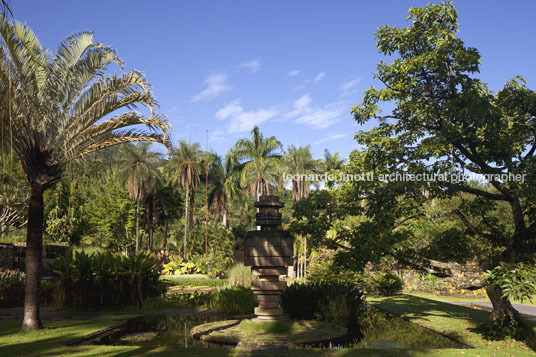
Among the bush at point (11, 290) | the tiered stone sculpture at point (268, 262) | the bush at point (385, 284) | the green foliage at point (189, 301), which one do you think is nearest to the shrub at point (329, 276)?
the bush at point (385, 284)

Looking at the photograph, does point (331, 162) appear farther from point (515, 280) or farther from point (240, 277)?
point (515, 280)

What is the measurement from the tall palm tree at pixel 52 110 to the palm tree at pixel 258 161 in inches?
1321

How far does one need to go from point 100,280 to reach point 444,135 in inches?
479

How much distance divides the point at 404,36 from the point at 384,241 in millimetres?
5934

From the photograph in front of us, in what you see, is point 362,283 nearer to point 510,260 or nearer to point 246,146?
point 510,260

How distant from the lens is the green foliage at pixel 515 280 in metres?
8.33

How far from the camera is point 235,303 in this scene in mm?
14555

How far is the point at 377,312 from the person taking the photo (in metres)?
15.2

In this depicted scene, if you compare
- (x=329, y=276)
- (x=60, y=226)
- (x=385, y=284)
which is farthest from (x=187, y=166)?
(x=385, y=284)

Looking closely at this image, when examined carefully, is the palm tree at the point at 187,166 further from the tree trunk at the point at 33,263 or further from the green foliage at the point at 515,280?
the green foliage at the point at 515,280

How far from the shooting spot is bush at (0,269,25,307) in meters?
15.3

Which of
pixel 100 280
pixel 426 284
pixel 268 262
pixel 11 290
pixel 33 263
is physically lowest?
pixel 426 284

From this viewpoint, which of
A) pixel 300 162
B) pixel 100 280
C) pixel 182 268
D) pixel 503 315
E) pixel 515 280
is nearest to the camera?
pixel 515 280

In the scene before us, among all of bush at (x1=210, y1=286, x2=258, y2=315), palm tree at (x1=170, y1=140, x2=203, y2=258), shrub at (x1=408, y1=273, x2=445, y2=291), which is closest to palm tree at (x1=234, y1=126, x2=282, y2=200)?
palm tree at (x1=170, y1=140, x2=203, y2=258)
